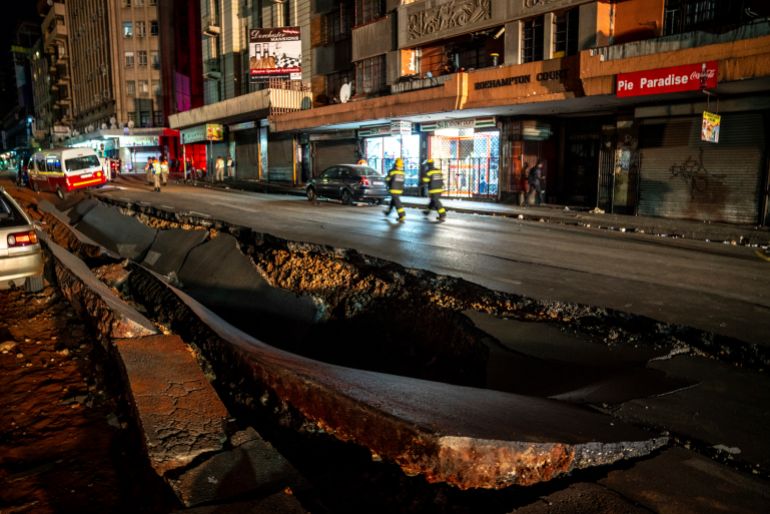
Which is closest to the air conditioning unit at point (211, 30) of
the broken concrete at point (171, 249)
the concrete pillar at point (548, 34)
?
the concrete pillar at point (548, 34)

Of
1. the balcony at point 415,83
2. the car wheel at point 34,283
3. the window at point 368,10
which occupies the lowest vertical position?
the car wheel at point 34,283

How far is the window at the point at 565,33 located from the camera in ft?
64.7

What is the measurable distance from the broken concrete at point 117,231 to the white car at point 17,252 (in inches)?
164

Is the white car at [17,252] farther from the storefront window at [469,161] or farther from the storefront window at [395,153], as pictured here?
the storefront window at [395,153]

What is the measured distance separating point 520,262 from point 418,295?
11.1ft

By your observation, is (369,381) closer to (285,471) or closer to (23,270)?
(285,471)

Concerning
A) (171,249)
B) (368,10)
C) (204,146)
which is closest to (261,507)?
(171,249)

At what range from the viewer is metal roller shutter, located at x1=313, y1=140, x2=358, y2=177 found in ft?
101

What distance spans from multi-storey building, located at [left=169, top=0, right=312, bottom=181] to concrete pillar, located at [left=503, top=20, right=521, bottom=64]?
16080mm

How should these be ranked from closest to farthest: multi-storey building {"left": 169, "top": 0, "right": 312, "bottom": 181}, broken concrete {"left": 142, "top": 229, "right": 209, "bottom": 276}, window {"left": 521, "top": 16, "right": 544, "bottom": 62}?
broken concrete {"left": 142, "top": 229, "right": 209, "bottom": 276}
window {"left": 521, "top": 16, "right": 544, "bottom": 62}
multi-storey building {"left": 169, "top": 0, "right": 312, "bottom": 181}

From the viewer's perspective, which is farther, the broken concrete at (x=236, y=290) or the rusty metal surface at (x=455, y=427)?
the broken concrete at (x=236, y=290)

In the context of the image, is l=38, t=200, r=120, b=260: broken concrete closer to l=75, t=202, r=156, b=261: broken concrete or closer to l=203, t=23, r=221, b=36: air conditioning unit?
l=75, t=202, r=156, b=261: broken concrete

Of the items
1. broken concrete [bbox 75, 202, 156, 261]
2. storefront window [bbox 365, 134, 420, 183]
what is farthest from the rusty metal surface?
storefront window [bbox 365, 134, 420, 183]

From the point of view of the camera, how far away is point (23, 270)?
698cm
